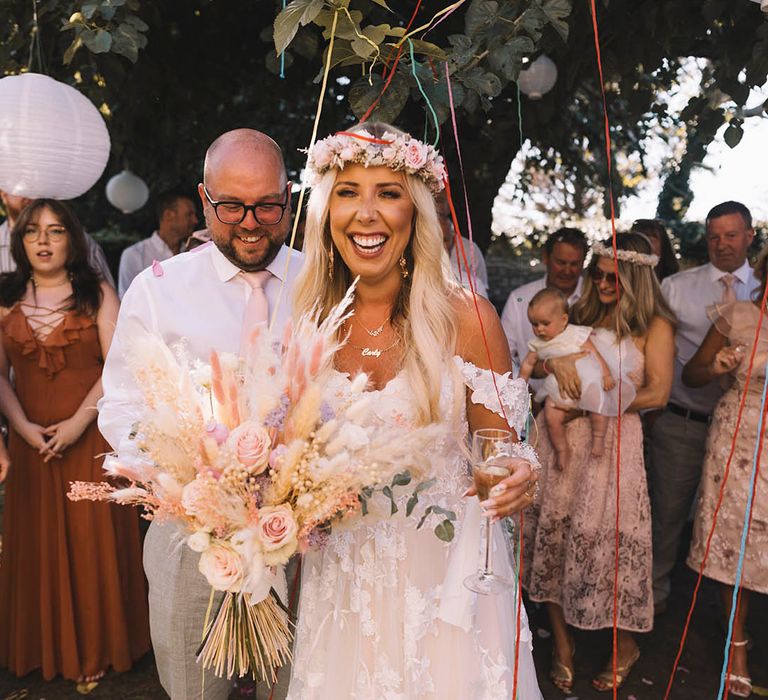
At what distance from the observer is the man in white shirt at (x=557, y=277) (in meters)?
4.63

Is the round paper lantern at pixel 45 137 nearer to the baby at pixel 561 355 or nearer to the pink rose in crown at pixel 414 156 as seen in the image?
the pink rose in crown at pixel 414 156

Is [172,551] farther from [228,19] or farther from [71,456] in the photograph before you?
[228,19]

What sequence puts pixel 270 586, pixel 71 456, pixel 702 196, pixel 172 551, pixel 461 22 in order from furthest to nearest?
1. pixel 702 196
2. pixel 461 22
3. pixel 71 456
4. pixel 172 551
5. pixel 270 586

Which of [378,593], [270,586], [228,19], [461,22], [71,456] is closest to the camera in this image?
[270,586]

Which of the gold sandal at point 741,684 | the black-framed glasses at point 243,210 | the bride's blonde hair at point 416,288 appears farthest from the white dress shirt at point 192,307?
the gold sandal at point 741,684

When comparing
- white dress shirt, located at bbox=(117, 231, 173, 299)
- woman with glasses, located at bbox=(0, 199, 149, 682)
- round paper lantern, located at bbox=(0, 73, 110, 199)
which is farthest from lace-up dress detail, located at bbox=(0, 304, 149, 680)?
white dress shirt, located at bbox=(117, 231, 173, 299)

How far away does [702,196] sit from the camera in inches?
527

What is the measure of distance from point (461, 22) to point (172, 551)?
12.5ft

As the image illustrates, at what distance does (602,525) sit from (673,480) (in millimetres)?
1035

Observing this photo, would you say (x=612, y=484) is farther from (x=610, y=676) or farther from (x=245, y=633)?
(x=245, y=633)

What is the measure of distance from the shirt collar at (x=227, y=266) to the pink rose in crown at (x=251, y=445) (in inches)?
41.5

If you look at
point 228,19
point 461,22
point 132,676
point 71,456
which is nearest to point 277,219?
point 71,456

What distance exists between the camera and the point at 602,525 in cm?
355

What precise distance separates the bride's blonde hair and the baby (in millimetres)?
1523
